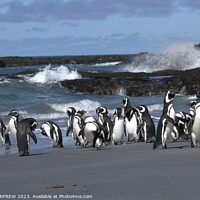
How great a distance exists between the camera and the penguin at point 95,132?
38.7ft

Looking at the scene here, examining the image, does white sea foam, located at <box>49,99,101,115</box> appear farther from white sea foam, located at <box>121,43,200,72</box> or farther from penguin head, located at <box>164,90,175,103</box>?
white sea foam, located at <box>121,43,200,72</box>

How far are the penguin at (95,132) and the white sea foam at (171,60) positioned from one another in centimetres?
4054

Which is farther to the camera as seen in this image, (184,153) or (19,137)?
(19,137)

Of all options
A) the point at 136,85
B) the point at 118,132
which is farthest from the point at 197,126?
the point at 136,85

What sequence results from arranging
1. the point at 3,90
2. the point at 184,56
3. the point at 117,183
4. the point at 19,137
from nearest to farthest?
1. the point at 117,183
2. the point at 19,137
3. the point at 3,90
4. the point at 184,56

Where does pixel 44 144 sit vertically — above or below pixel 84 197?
below

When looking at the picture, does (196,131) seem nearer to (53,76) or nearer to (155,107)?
(155,107)

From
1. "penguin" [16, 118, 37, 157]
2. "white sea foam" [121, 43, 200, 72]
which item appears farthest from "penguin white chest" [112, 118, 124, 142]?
"white sea foam" [121, 43, 200, 72]

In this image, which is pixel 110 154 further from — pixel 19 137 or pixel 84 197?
pixel 84 197

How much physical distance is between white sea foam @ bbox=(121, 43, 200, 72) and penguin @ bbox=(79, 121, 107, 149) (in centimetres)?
4054

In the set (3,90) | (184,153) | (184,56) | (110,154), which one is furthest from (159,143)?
(184,56)

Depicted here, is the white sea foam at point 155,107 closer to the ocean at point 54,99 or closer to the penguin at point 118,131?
the ocean at point 54,99

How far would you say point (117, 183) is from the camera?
21.2ft

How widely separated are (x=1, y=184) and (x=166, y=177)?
1.79m
